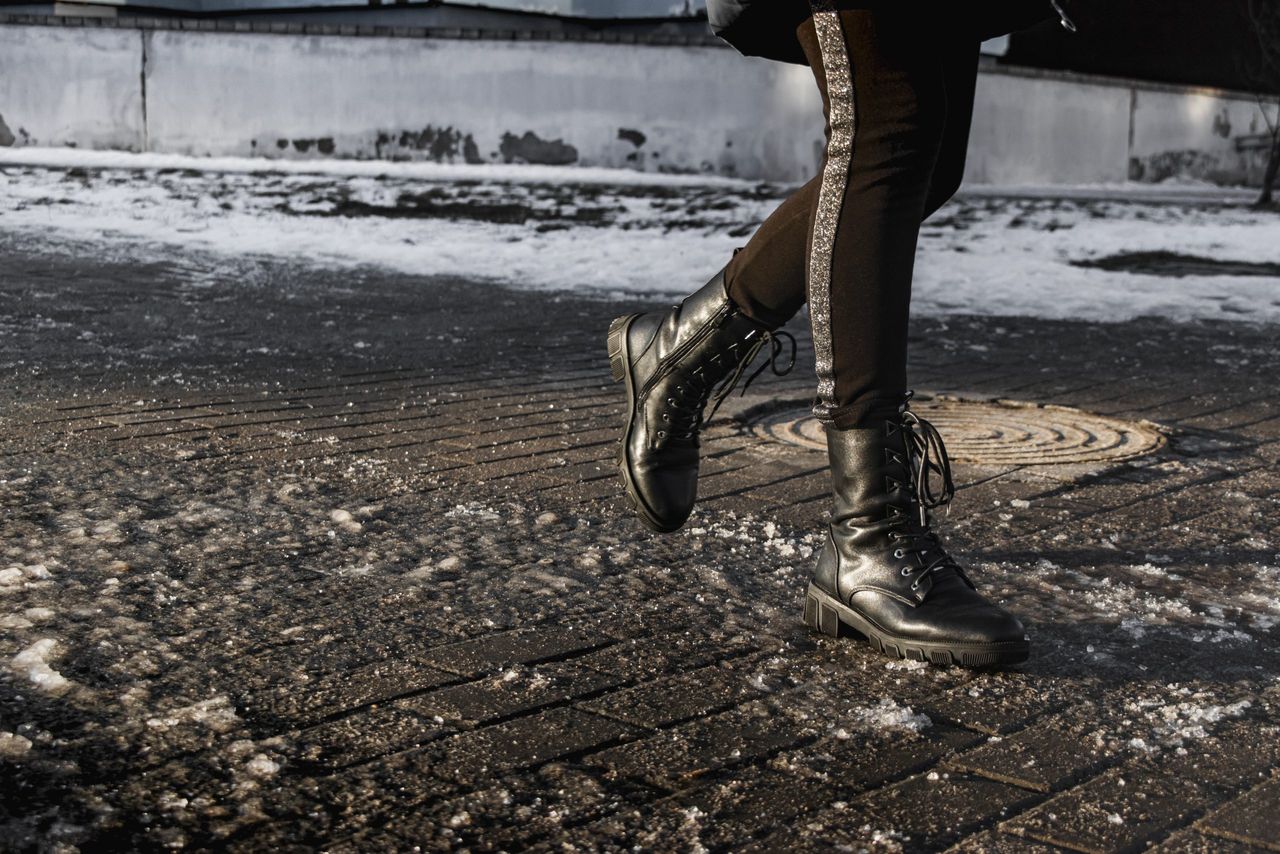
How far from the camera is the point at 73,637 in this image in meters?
2.12

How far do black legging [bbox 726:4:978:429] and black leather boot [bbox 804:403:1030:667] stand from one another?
0.06 metres

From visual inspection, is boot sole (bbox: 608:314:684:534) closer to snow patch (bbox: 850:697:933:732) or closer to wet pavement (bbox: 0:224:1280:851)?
wet pavement (bbox: 0:224:1280:851)

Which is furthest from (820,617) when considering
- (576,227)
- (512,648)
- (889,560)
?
(576,227)

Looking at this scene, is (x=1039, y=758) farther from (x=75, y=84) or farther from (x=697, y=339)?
(x=75, y=84)

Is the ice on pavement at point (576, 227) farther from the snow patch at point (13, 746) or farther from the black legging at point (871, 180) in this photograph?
the snow patch at point (13, 746)

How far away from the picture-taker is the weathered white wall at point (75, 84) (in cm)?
1382

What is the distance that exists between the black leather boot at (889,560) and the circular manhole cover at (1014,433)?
1.30 meters

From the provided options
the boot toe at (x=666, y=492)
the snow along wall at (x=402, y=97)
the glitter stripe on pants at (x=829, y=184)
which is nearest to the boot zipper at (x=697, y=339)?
the boot toe at (x=666, y=492)

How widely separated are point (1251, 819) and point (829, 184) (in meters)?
1.07

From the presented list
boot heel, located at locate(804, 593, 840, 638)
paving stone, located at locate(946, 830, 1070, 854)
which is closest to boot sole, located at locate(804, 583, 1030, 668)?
boot heel, located at locate(804, 593, 840, 638)

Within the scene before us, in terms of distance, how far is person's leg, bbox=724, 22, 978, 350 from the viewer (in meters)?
2.33

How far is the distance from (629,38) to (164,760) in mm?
12362

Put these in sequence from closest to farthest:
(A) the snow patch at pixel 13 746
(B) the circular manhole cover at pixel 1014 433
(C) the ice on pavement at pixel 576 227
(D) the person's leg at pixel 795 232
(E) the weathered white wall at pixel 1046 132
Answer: (A) the snow patch at pixel 13 746, (D) the person's leg at pixel 795 232, (B) the circular manhole cover at pixel 1014 433, (C) the ice on pavement at pixel 576 227, (E) the weathered white wall at pixel 1046 132

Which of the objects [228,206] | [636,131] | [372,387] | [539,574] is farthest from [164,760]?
[636,131]
